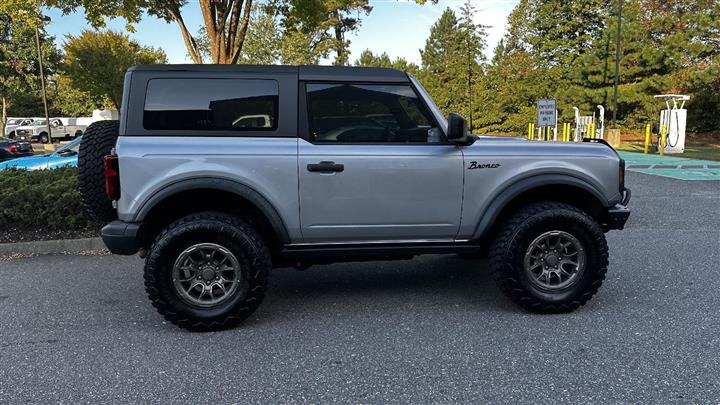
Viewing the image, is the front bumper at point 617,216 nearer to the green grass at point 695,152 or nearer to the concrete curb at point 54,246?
the concrete curb at point 54,246

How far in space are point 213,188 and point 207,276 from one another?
650 millimetres

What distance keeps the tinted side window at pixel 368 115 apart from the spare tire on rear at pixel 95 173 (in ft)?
5.44

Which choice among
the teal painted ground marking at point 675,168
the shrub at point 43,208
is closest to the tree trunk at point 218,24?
the shrub at point 43,208

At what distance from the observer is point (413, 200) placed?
3.67 m

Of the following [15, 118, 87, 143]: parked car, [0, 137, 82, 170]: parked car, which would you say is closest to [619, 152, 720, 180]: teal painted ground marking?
[0, 137, 82, 170]: parked car

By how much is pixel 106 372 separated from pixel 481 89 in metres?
34.8

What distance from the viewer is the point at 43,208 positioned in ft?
19.6

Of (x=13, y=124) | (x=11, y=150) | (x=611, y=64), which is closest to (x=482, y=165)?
(x=11, y=150)

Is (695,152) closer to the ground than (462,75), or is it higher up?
closer to the ground

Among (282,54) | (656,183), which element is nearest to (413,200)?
(656,183)

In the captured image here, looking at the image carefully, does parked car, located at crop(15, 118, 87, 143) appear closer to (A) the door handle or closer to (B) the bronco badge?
(A) the door handle

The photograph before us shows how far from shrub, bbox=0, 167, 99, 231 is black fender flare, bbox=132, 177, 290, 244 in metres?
3.00

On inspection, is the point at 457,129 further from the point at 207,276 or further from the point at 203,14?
the point at 203,14

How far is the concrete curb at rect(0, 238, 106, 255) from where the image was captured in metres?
5.68
